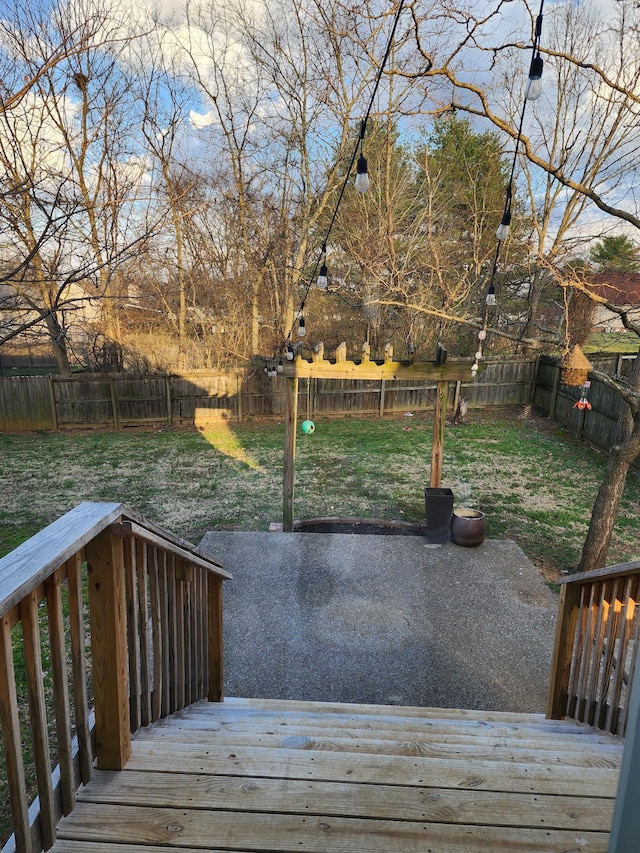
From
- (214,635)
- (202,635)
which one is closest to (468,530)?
(214,635)

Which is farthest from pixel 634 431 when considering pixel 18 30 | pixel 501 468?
pixel 18 30

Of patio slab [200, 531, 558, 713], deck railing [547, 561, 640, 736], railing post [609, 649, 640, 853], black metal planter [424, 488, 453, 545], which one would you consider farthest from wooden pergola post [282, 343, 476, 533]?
railing post [609, 649, 640, 853]

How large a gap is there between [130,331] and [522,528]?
10614mm

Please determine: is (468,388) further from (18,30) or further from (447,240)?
(18,30)

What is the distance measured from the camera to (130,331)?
13.0m

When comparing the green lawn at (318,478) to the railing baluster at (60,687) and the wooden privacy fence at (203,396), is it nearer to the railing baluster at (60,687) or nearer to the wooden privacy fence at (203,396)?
the wooden privacy fence at (203,396)

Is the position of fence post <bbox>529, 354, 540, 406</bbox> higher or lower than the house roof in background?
lower

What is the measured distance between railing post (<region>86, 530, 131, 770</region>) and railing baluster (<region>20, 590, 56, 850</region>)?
Result: 1.03ft

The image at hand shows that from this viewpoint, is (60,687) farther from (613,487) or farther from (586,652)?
(613,487)

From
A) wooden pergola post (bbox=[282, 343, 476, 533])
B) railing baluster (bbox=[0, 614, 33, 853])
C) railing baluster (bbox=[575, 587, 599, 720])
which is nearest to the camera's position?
railing baluster (bbox=[0, 614, 33, 853])

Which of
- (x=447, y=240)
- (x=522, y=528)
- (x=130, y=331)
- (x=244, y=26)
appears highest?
(x=244, y=26)

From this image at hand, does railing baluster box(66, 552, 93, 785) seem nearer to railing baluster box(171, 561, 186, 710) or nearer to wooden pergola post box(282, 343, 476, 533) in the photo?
railing baluster box(171, 561, 186, 710)

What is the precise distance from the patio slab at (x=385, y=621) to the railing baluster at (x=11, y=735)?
2628mm

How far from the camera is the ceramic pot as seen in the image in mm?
5891
